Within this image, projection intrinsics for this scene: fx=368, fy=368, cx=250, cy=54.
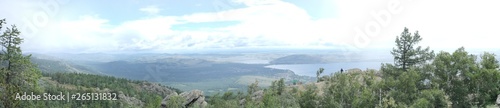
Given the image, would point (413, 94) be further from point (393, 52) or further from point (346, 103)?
point (393, 52)

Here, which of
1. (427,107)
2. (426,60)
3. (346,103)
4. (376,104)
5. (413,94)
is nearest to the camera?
(427,107)

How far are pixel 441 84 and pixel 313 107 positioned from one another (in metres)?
17.1

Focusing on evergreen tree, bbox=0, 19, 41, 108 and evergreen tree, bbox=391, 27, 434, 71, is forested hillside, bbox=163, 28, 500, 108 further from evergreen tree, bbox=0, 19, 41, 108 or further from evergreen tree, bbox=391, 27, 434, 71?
evergreen tree, bbox=0, 19, 41, 108

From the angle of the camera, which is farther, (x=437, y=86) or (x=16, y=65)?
(x=437, y=86)

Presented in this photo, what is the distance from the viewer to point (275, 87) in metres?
79.9

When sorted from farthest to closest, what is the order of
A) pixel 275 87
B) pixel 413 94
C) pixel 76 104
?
pixel 76 104
pixel 275 87
pixel 413 94

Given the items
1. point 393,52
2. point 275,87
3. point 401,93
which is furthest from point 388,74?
point 275,87

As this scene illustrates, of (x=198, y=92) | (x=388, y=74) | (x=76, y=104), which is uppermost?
(x=388, y=74)

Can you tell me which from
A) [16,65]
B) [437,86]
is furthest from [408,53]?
[16,65]

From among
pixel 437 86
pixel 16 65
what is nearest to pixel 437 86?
pixel 437 86

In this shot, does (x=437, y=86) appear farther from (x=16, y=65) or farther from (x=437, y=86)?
(x=16, y=65)

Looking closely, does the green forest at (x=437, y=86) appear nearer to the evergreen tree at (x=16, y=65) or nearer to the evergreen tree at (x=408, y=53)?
the evergreen tree at (x=408, y=53)

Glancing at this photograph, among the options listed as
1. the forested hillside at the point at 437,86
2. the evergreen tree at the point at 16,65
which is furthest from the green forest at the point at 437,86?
the evergreen tree at the point at 16,65

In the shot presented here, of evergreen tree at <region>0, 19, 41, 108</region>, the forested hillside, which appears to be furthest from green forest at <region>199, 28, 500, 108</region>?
evergreen tree at <region>0, 19, 41, 108</region>
